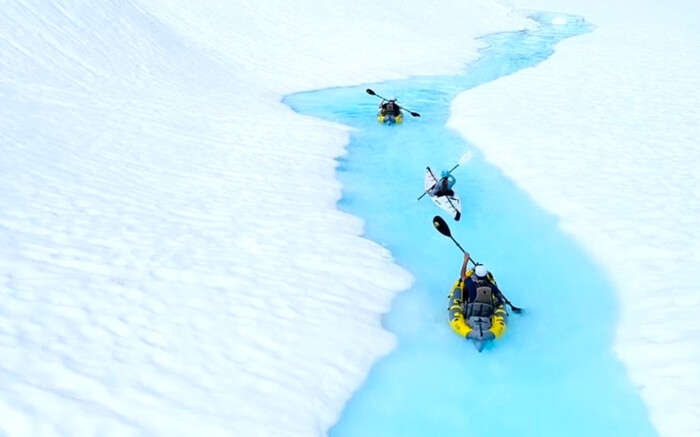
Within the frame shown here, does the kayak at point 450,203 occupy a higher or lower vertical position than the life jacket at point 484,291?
higher

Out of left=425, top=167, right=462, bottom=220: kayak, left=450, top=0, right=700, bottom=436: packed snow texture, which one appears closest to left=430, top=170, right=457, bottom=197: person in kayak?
left=425, top=167, right=462, bottom=220: kayak

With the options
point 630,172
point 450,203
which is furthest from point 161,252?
point 630,172

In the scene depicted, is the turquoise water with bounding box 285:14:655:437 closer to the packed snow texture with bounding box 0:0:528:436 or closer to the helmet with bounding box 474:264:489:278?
the packed snow texture with bounding box 0:0:528:436

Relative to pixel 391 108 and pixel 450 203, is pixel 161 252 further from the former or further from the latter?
pixel 391 108

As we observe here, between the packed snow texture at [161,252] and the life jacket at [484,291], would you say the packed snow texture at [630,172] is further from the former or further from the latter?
the packed snow texture at [161,252]

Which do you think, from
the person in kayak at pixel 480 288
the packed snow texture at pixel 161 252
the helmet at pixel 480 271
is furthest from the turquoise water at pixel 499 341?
the helmet at pixel 480 271

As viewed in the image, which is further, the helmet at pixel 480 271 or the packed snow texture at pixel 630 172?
the helmet at pixel 480 271

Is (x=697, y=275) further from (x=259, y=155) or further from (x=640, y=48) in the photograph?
(x=640, y=48)
